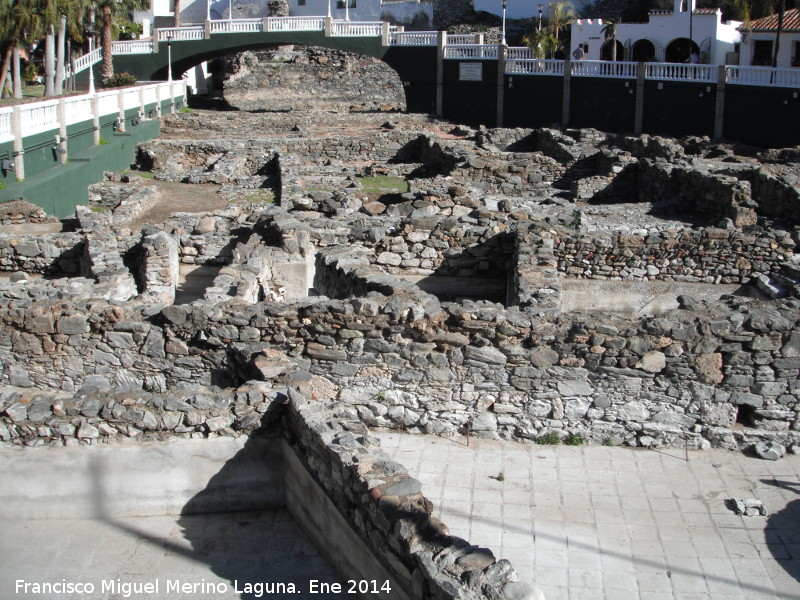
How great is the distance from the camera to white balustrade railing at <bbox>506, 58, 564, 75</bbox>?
3856cm

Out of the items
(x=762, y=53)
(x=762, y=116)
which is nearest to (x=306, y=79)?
(x=762, y=53)

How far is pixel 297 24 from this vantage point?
45188 mm

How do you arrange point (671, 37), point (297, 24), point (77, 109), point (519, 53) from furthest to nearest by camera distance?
point (671, 37)
point (297, 24)
point (519, 53)
point (77, 109)

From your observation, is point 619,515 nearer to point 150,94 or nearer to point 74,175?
point 74,175

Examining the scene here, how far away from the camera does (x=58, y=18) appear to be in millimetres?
37625

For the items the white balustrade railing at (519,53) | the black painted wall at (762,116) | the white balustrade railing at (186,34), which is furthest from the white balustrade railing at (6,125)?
the white balustrade railing at (186,34)

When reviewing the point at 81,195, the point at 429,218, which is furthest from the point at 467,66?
the point at 429,218

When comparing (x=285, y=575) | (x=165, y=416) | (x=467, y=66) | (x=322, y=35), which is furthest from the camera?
(x=322, y=35)

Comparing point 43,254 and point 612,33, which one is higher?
point 612,33

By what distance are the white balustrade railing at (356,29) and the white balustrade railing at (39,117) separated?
21.3 m

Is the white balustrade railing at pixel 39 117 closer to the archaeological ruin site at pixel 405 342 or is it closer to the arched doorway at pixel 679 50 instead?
the archaeological ruin site at pixel 405 342

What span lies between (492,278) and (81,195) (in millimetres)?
13295

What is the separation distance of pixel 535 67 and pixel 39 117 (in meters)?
21.6

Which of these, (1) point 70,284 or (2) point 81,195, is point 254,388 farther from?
(2) point 81,195
